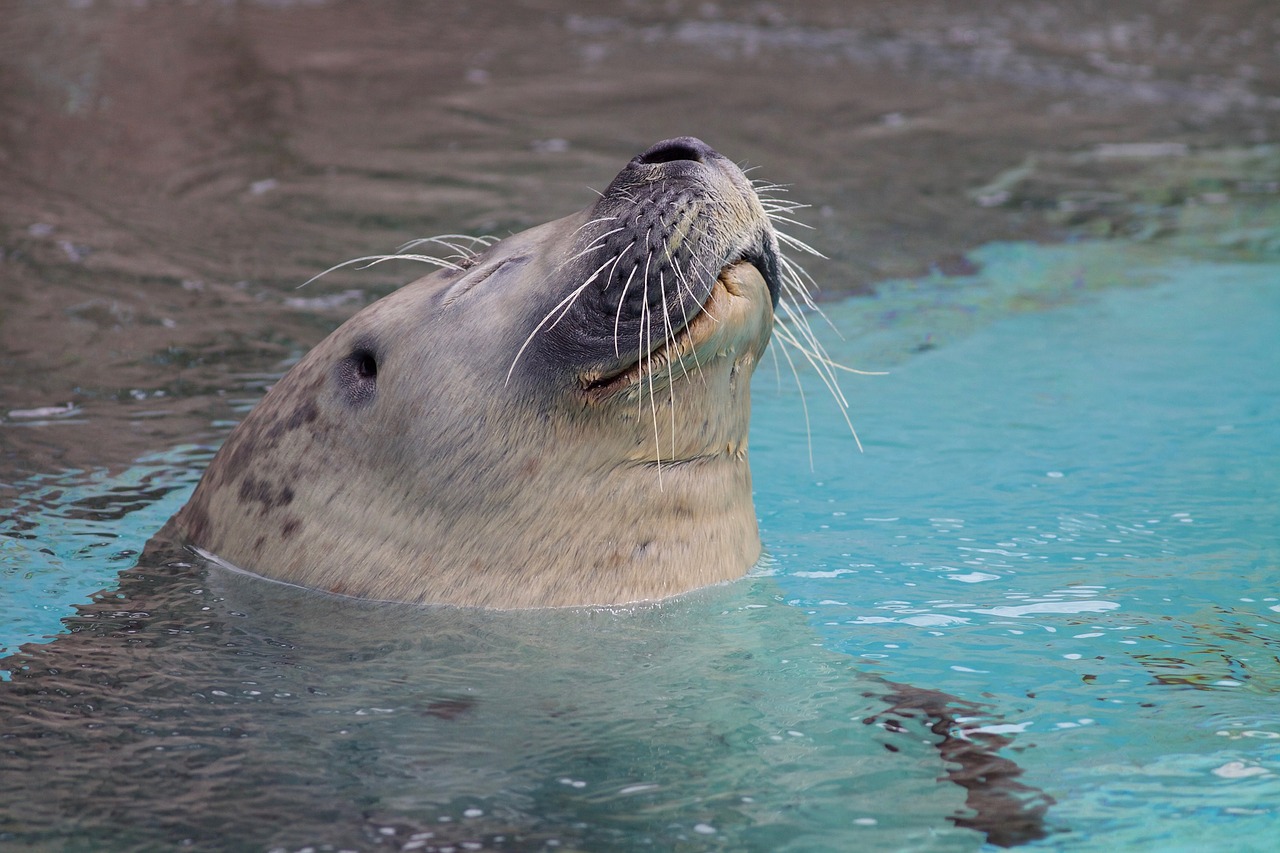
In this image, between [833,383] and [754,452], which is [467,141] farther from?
[754,452]

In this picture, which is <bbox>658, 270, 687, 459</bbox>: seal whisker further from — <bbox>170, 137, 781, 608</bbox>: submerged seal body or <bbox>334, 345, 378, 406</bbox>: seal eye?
<bbox>334, 345, 378, 406</bbox>: seal eye

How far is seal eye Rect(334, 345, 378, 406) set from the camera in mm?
3963

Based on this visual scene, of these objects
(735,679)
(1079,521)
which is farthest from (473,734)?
(1079,521)

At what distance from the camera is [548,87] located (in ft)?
38.6

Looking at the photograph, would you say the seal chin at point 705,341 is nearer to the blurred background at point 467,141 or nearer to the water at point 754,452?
the water at point 754,452

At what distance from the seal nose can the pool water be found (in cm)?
108

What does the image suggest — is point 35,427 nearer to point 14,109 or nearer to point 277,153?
point 277,153

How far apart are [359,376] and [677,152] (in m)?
1.02

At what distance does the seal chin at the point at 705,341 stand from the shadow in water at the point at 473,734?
566 millimetres

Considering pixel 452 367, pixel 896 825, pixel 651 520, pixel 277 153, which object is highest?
pixel 277 153

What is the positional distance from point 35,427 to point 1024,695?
12.8 ft

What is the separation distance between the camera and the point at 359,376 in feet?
13.2

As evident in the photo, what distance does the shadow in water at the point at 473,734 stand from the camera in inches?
111

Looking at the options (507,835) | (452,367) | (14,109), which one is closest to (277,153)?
(14,109)
